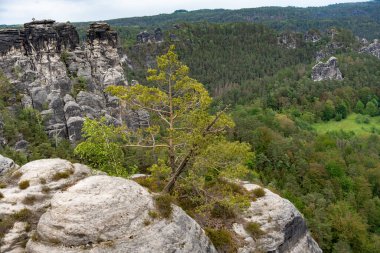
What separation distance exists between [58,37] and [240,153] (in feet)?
228

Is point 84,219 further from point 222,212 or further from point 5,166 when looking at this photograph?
point 5,166

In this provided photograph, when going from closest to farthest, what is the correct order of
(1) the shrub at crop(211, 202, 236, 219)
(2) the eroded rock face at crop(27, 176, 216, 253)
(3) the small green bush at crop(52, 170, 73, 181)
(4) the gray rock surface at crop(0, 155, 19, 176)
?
(2) the eroded rock face at crop(27, 176, 216, 253) → (3) the small green bush at crop(52, 170, 73, 181) → (1) the shrub at crop(211, 202, 236, 219) → (4) the gray rock surface at crop(0, 155, 19, 176)

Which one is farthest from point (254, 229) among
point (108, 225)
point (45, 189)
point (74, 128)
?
point (74, 128)

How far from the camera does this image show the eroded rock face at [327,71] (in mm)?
155125

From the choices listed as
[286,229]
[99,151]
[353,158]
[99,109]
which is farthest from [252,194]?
[353,158]

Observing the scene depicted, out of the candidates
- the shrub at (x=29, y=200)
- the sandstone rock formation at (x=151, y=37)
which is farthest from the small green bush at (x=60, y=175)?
the sandstone rock formation at (x=151, y=37)

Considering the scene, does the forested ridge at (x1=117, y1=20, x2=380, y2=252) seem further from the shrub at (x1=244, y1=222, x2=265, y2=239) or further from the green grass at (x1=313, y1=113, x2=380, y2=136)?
the shrub at (x1=244, y1=222, x2=265, y2=239)

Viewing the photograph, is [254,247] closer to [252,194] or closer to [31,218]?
[252,194]

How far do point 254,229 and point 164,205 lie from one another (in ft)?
22.4

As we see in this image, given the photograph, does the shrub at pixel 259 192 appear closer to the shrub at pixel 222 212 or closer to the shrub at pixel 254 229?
the shrub at pixel 222 212

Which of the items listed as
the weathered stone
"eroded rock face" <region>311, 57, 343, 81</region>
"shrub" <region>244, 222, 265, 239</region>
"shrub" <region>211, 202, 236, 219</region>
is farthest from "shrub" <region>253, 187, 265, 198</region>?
"eroded rock face" <region>311, 57, 343, 81</region>

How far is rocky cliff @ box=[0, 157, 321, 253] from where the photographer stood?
15.4m

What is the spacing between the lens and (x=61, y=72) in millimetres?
77125

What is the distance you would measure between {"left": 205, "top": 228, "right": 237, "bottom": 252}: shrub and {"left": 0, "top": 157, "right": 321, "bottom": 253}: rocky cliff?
61 centimetres
